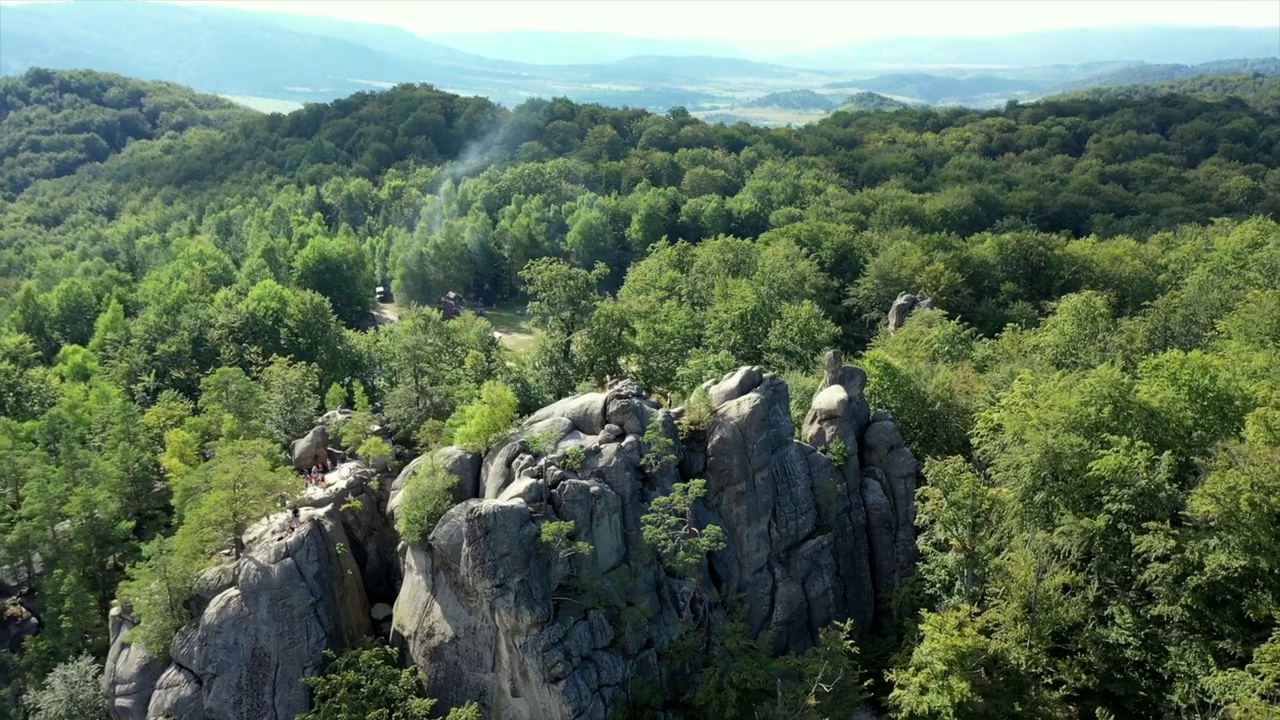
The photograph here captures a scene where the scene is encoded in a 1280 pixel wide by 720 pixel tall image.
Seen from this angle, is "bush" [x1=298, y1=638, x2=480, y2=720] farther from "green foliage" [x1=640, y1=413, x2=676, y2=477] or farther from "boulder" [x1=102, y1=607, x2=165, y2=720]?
"green foliage" [x1=640, y1=413, x2=676, y2=477]

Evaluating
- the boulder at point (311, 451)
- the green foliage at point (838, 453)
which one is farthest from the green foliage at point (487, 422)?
the green foliage at point (838, 453)

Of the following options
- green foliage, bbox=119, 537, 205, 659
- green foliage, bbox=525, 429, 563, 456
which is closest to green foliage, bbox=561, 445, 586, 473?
green foliage, bbox=525, 429, 563, 456

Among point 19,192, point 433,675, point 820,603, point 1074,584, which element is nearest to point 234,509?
point 433,675

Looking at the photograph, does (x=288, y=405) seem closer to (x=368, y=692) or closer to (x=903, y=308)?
(x=368, y=692)

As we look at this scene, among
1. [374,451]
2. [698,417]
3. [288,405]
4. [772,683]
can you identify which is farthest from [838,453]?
[288,405]

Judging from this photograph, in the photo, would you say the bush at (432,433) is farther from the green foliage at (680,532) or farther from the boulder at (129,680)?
the boulder at (129,680)

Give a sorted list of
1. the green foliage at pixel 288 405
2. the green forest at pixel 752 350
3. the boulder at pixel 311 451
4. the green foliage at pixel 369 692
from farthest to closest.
→ the green foliage at pixel 288 405, the boulder at pixel 311 451, the green forest at pixel 752 350, the green foliage at pixel 369 692

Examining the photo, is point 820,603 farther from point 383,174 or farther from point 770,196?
point 383,174
